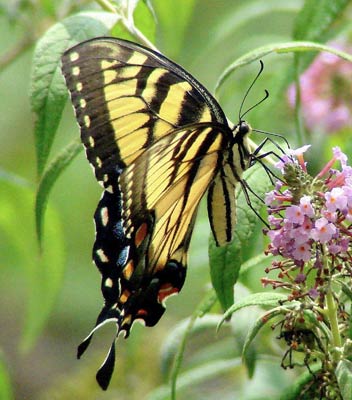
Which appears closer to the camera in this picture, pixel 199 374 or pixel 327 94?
pixel 199 374

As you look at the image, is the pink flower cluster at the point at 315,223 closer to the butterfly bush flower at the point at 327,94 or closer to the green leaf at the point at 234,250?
the green leaf at the point at 234,250

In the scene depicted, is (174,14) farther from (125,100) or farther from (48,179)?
(48,179)

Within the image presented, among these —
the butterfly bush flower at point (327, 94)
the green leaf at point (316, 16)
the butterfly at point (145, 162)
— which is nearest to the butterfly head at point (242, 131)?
the butterfly at point (145, 162)

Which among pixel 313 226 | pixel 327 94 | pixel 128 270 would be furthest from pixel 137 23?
pixel 327 94

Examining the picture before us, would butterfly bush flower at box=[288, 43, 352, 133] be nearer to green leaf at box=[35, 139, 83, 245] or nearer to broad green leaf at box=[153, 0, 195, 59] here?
broad green leaf at box=[153, 0, 195, 59]

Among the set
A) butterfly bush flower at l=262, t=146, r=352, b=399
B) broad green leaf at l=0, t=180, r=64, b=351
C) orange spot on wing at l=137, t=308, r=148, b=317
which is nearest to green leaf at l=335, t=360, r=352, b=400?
butterfly bush flower at l=262, t=146, r=352, b=399

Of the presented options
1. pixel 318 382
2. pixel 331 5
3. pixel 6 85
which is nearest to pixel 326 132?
pixel 331 5
